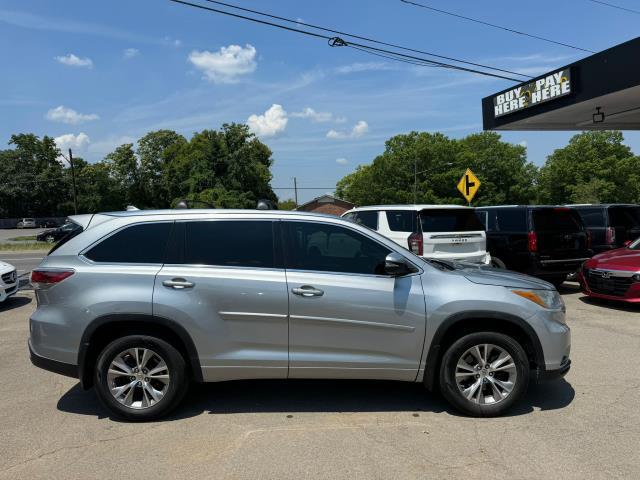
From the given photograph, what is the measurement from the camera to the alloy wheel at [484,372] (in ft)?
13.8

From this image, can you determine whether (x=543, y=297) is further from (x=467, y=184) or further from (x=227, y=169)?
(x=227, y=169)

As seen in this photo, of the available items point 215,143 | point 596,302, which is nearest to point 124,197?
point 215,143

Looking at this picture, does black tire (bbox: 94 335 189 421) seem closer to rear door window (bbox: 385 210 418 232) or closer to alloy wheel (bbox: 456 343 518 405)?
alloy wheel (bbox: 456 343 518 405)

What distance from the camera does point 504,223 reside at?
10758 mm

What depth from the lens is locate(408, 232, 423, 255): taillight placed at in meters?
8.49

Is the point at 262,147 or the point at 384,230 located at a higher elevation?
the point at 262,147

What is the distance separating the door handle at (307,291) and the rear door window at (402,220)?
4.92 metres

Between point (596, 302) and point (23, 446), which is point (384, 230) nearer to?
point (596, 302)

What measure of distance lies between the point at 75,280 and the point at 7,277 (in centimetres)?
670

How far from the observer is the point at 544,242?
9.85 metres

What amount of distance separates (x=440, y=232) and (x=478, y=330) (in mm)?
4534

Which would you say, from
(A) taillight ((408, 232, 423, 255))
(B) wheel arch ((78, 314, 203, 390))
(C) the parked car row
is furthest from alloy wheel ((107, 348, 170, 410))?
(A) taillight ((408, 232, 423, 255))

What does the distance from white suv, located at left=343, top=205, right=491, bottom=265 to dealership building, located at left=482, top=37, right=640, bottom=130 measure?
6000 mm

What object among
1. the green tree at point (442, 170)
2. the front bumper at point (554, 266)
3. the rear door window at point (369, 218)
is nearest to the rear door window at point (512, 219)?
the front bumper at point (554, 266)
